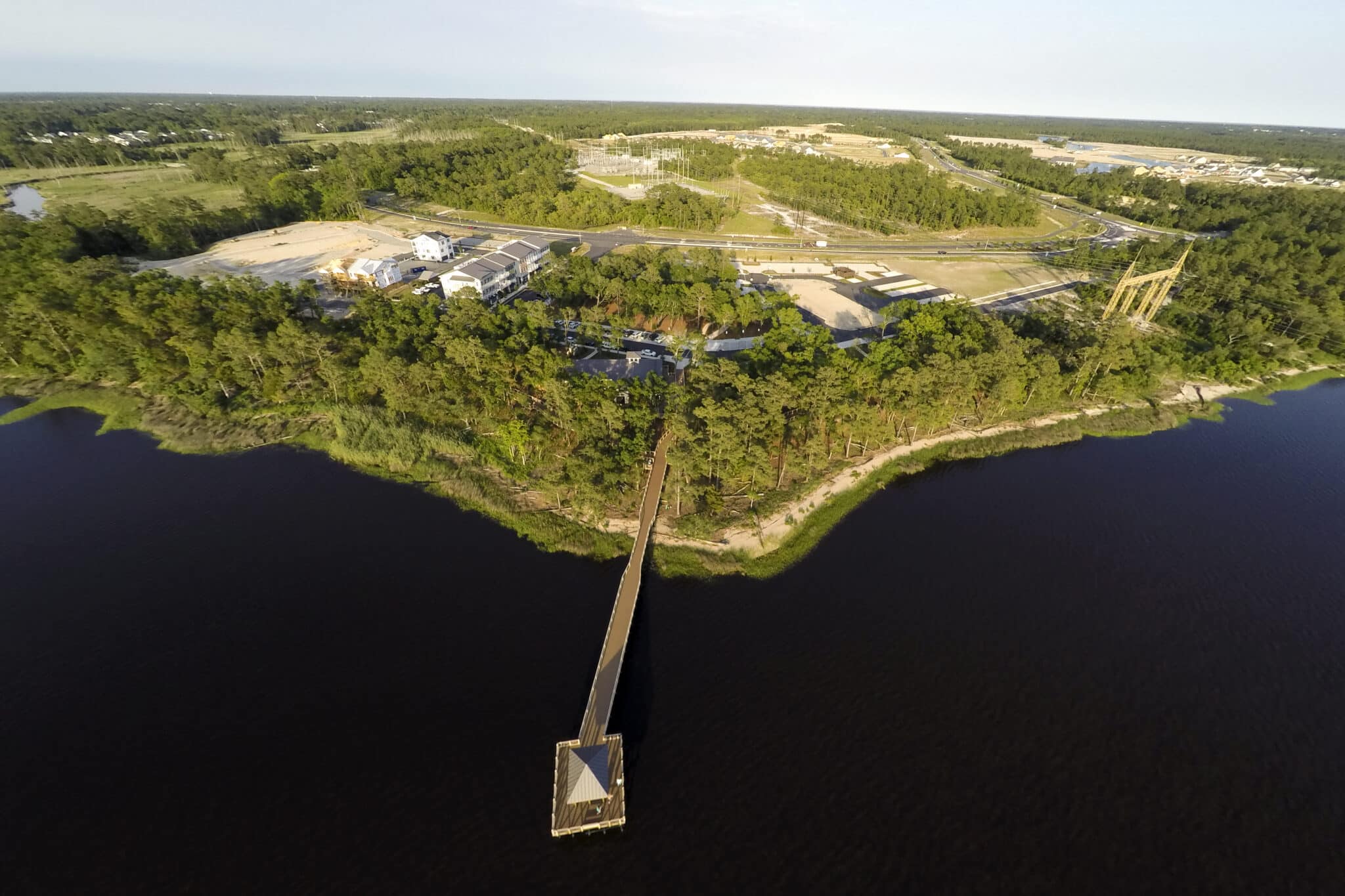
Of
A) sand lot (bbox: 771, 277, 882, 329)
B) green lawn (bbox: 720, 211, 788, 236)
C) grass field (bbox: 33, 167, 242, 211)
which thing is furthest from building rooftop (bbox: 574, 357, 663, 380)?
grass field (bbox: 33, 167, 242, 211)

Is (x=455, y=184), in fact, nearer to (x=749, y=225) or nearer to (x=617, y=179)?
(x=617, y=179)

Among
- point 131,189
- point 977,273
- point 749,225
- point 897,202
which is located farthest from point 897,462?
point 131,189

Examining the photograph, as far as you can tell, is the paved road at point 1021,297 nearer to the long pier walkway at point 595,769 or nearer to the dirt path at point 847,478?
the dirt path at point 847,478

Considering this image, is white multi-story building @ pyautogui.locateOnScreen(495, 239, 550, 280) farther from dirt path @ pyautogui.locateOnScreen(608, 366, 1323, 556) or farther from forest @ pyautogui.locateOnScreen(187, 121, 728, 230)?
dirt path @ pyautogui.locateOnScreen(608, 366, 1323, 556)

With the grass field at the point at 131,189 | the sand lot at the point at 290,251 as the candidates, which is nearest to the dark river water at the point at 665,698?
the sand lot at the point at 290,251

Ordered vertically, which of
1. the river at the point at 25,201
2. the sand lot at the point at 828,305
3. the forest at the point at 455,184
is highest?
the forest at the point at 455,184

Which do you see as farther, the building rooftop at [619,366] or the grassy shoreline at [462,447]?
the building rooftop at [619,366]

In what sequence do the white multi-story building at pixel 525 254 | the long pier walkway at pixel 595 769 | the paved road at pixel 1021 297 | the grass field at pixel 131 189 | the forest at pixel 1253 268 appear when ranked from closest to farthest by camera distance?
the long pier walkway at pixel 595 769
the forest at pixel 1253 268
the paved road at pixel 1021 297
the white multi-story building at pixel 525 254
the grass field at pixel 131 189
